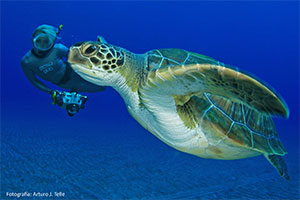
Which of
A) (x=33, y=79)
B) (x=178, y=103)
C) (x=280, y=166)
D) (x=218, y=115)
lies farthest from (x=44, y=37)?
(x=280, y=166)

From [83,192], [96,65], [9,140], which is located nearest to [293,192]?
[83,192]

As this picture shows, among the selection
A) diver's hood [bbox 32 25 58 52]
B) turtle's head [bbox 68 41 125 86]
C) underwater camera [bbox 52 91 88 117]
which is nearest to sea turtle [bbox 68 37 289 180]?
turtle's head [bbox 68 41 125 86]

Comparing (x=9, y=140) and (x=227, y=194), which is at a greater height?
(x=227, y=194)

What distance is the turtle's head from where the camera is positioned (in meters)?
1.53

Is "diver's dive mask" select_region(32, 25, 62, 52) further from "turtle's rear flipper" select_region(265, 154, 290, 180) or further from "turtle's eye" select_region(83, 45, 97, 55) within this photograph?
"turtle's rear flipper" select_region(265, 154, 290, 180)

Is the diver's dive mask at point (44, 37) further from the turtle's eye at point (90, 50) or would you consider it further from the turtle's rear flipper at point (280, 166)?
the turtle's rear flipper at point (280, 166)

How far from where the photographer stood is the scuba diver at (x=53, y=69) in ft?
6.10

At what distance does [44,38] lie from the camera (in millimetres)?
1857

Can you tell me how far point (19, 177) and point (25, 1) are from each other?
4378 cm

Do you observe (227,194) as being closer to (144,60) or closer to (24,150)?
(144,60)

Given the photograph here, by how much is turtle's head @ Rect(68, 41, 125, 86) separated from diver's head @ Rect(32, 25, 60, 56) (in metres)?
0.48

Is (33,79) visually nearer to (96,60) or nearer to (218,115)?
(96,60)

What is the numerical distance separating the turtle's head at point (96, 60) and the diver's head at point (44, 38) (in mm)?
481

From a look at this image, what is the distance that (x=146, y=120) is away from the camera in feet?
6.26
